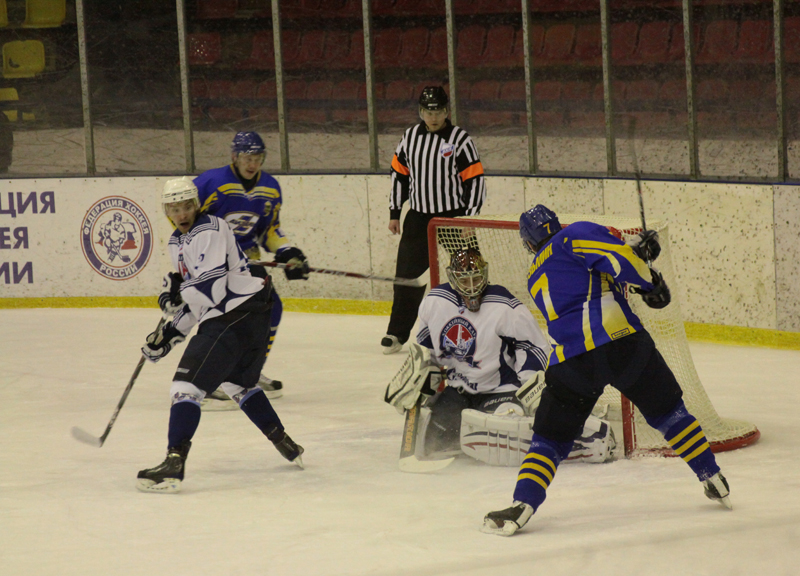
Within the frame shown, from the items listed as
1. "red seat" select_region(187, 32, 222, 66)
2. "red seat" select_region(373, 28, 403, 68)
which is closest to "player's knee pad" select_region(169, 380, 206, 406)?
"red seat" select_region(373, 28, 403, 68)

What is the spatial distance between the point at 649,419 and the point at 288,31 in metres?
4.87

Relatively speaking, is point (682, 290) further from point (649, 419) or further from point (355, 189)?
point (649, 419)

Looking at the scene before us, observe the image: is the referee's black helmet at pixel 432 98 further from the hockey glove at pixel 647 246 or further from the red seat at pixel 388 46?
the hockey glove at pixel 647 246

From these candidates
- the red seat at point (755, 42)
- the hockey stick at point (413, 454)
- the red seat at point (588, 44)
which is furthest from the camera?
the red seat at point (588, 44)

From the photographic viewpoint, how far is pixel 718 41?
6199 millimetres

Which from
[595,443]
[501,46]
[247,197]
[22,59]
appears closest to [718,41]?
[501,46]

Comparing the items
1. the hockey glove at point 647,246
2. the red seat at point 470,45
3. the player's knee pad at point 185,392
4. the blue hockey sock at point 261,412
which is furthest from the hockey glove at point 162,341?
the red seat at point 470,45

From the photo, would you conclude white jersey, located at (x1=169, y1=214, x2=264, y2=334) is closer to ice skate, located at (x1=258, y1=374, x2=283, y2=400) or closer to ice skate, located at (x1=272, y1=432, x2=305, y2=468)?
ice skate, located at (x1=272, y1=432, x2=305, y2=468)

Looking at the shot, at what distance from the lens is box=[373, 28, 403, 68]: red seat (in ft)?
23.7

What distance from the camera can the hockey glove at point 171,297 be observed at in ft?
12.3

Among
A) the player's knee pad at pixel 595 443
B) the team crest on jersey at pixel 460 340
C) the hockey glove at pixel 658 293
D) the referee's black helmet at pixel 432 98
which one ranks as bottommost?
the player's knee pad at pixel 595 443

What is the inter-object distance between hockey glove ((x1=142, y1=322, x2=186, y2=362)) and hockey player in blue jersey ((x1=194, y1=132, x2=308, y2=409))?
2.63 feet

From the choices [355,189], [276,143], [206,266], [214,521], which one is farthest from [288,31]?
[214,521]

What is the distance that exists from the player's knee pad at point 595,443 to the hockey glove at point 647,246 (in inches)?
31.9
